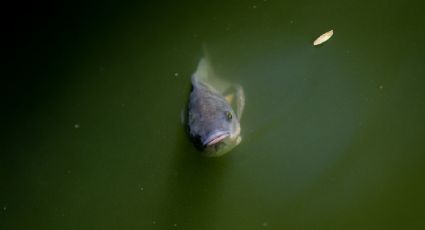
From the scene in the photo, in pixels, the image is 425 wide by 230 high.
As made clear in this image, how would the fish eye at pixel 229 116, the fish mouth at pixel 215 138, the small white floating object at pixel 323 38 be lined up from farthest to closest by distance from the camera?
the small white floating object at pixel 323 38, the fish eye at pixel 229 116, the fish mouth at pixel 215 138

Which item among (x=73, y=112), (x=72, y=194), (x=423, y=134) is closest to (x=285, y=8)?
(x=423, y=134)

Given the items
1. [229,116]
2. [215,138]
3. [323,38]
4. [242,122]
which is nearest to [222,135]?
[215,138]

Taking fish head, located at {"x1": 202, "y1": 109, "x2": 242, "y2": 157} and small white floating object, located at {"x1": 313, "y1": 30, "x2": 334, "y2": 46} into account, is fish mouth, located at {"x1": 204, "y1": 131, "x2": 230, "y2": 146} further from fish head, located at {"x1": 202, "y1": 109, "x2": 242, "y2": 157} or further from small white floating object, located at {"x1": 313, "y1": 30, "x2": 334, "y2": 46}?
small white floating object, located at {"x1": 313, "y1": 30, "x2": 334, "y2": 46}

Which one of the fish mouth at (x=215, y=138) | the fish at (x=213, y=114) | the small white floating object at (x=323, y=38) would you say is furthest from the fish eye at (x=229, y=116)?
the small white floating object at (x=323, y=38)

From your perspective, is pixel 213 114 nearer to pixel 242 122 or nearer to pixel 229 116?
pixel 229 116

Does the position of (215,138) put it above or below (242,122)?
above

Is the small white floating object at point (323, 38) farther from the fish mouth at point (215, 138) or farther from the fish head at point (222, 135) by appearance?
the fish mouth at point (215, 138)
